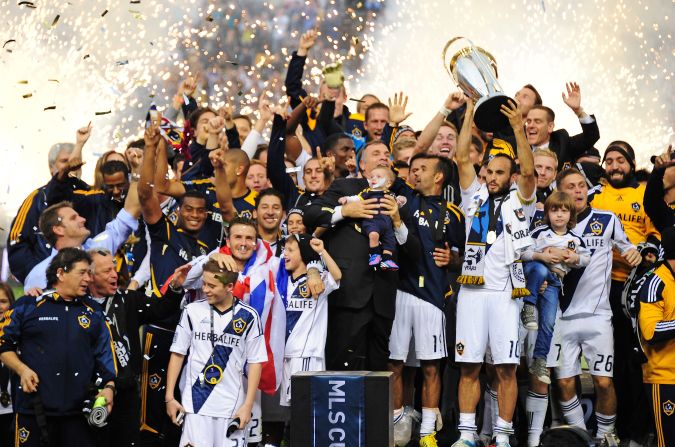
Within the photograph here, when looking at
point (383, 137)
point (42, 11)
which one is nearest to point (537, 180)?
point (383, 137)

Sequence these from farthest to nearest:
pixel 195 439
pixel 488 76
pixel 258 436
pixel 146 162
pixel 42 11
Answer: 1. pixel 42 11
2. pixel 488 76
3. pixel 146 162
4. pixel 258 436
5. pixel 195 439

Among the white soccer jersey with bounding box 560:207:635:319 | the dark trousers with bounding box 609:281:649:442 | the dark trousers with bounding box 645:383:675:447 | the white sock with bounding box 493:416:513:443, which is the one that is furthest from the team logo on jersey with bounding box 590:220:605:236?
the white sock with bounding box 493:416:513:443

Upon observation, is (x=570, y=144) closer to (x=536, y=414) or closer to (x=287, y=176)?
(x=287, y=176)

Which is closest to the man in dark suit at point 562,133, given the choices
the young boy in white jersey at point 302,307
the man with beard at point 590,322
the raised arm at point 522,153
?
the man with beard at point 590,322

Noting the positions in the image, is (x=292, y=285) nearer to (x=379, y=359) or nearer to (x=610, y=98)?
(x=379, y=359)

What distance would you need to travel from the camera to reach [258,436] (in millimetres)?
8234

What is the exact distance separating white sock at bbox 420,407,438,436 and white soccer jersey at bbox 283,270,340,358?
0.93 metres

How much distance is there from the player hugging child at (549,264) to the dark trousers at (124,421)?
116 inches

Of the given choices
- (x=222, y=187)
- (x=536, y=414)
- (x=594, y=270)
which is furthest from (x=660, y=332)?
(x=222, y=187)

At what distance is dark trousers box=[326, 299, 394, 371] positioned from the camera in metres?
8.44

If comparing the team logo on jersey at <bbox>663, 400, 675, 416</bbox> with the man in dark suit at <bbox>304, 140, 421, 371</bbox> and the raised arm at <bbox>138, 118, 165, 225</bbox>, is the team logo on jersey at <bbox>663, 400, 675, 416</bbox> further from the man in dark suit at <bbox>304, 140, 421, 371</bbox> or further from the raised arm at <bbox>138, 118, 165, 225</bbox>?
the raised arm at <bbox>138, 118, 165, 225</bbox>

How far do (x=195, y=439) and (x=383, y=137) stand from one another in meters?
4.05

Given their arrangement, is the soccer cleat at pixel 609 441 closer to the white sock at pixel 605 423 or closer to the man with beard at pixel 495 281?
the white sock at pixel 605 423

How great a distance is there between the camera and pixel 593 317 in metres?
9.12
